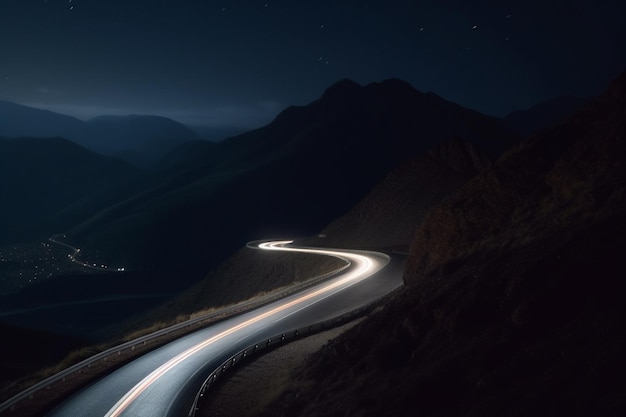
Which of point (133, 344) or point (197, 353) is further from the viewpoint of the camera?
point (133, 344)

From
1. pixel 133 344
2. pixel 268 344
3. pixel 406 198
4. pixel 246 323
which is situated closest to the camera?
pixel 268 344

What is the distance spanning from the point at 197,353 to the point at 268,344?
309cm

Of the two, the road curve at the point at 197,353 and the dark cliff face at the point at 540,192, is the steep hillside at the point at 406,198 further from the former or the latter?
the dark cliff face at the point at 540,192

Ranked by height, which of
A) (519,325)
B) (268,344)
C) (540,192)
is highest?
(540,192)

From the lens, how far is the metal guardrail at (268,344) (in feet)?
57.5

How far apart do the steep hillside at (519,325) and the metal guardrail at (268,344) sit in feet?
10.4

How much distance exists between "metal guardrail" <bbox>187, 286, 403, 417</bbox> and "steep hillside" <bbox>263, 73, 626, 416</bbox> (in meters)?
3.17

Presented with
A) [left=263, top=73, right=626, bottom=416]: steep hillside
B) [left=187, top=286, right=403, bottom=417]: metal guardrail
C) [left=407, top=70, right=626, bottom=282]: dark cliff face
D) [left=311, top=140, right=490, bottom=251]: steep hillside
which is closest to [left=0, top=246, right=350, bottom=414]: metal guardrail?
[left=187, top=286, right=403, bottom=417]: metal guardrail

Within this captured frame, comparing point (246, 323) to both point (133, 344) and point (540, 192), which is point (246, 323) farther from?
point (540, 192)

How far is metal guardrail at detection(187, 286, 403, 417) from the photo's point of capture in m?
17.5

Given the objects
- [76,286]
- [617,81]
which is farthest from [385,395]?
[76,286]

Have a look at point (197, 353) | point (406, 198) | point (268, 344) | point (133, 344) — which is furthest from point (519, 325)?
point (406, 198)

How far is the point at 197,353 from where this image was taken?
73.1ft

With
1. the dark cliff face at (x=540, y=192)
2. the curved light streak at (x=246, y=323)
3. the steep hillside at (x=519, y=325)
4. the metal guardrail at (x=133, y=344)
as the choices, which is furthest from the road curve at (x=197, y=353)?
the dark cliff face at (x=540, y=192)
